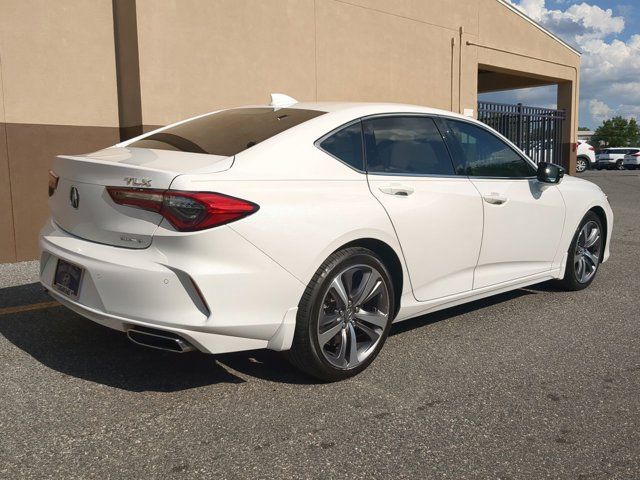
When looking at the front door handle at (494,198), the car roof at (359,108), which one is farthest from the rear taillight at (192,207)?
the front door handle at (494,198)

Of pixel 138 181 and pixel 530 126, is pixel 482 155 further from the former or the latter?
pixel 530 126

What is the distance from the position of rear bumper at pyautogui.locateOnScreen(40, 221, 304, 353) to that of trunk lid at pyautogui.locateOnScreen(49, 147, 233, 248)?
93 mm

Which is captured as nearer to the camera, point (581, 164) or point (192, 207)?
A: point (192, 207)

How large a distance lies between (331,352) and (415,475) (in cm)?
108

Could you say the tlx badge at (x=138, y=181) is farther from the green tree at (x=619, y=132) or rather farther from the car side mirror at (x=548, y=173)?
the green tree at (x=619, y=132)

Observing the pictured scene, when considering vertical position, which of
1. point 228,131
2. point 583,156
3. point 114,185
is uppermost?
point 228,131

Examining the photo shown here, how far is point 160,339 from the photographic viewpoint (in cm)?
315

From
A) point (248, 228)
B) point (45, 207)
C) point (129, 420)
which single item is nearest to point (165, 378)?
point (129, 420)

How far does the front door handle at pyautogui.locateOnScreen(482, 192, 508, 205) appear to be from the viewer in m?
4.54

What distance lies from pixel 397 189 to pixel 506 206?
1.20 metres

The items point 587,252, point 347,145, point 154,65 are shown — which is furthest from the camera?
point 154,65

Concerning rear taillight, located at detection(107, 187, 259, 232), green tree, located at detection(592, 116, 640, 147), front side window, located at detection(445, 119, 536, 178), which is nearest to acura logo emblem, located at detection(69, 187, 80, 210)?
rear taillight, located at detection(107, 187, 259, 232)

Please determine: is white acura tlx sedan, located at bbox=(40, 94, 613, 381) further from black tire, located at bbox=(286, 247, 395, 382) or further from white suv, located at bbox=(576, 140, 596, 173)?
white suv, located at bbox=(576, 140, 596, 173)

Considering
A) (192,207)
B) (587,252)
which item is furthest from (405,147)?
(587,252)
